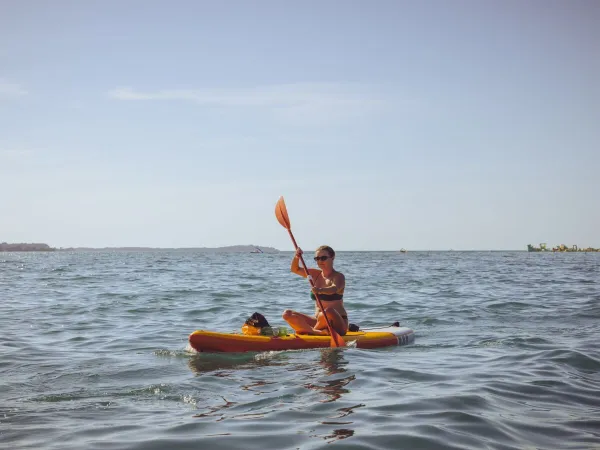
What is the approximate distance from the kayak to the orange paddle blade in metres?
2.07

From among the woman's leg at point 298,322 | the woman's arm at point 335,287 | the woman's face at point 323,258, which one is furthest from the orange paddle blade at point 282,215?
the woman's leg at point 298,322

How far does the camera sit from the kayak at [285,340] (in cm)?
853

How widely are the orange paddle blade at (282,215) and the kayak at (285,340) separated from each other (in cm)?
207

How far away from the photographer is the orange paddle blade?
10.5m

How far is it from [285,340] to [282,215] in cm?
242

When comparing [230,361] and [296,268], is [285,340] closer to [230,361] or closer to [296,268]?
[230,361]

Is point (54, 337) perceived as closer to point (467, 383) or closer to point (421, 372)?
point (421, 372)

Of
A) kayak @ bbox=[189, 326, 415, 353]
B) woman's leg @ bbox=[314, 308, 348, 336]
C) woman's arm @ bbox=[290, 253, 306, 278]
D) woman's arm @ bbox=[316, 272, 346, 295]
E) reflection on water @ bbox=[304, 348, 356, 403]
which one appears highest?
woman's arm @ bbox=[290, 253, 306, 278]

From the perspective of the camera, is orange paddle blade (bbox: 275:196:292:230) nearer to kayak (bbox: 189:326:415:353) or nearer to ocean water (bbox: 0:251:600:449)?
kayak (bbox: 189:326:415:353)

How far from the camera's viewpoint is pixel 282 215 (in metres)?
10.6

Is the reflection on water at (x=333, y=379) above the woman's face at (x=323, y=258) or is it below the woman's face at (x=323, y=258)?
below

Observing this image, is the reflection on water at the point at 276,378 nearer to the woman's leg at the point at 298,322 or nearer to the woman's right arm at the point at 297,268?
the woman's leg at the point at 298,322

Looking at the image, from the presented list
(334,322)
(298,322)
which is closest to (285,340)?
(298,322)

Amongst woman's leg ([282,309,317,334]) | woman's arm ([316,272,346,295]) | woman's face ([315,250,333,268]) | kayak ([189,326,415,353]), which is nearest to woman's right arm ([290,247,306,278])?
woman's face ([315,250,333,268])
